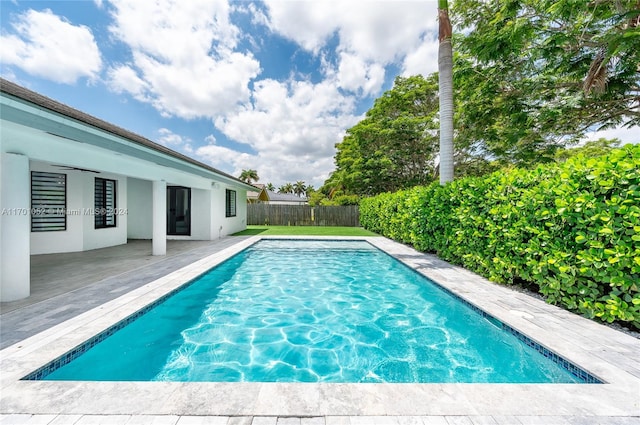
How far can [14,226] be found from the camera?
14.4 ft

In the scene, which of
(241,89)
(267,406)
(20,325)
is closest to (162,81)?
(241,89)

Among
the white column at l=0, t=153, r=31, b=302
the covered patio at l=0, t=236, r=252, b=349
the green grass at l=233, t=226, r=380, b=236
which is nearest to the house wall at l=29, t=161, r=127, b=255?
the covered patio at l=0, t=236, r=252, b=349

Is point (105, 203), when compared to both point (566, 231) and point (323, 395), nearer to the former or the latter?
point (323, 395)

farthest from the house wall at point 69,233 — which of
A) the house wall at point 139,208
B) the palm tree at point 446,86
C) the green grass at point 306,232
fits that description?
the palm tree at point 446,86

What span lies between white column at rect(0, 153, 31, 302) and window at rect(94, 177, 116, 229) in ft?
21.3

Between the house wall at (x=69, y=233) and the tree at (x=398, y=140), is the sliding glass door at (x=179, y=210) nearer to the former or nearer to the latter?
the house wall at (x=69, y=233)

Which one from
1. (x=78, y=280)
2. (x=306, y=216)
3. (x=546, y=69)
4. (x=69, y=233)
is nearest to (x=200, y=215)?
(x=69, y=233)

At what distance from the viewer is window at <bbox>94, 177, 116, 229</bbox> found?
33.3ft

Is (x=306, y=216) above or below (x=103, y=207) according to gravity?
below

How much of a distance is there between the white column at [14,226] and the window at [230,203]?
1081 centimetres

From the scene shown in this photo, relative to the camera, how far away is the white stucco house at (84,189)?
14.0 ft

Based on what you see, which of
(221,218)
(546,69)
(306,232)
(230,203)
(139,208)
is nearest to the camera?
(546,69)

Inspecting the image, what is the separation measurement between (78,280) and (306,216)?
740 inches

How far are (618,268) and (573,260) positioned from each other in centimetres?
60
